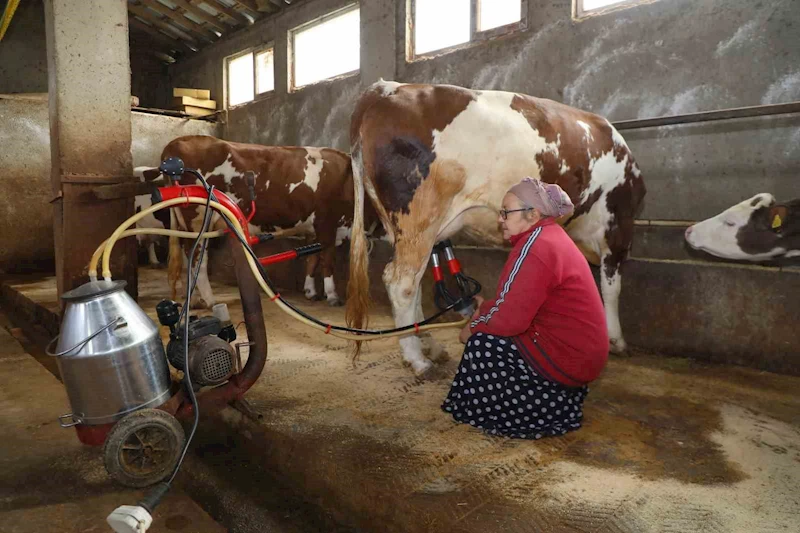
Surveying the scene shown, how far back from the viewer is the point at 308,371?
11.4 feet

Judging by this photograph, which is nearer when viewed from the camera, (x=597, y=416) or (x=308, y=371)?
(x=597, y=416)

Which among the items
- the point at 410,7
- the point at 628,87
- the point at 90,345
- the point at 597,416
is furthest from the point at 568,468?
the point at 410,7

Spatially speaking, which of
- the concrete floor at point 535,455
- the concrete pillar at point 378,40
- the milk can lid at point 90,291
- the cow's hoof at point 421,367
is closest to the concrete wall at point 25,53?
the concrete pillar at point 378,40

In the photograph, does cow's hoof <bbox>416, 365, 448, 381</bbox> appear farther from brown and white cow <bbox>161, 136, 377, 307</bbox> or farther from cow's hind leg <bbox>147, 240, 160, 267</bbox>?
cow's hind leg <bbox>147, 240, 160, 267</bbox>

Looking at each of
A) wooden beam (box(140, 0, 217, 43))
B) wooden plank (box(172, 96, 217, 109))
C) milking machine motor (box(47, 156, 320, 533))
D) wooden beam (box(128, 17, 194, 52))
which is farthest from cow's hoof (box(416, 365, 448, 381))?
wooden beam (box(128, 17, 194, 52))

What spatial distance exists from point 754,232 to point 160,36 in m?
12.1

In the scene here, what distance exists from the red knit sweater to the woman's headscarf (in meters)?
0.06

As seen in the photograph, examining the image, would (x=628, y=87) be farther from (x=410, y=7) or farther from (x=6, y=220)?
(x=6, y=220)

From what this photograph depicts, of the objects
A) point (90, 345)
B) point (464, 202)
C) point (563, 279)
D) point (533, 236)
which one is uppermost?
point (464, 202)

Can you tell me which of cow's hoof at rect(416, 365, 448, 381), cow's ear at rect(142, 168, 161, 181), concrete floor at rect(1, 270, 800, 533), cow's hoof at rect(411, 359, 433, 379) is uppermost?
cow's ear at rect(142, 168, 161, 181)

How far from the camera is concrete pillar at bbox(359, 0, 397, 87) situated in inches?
261

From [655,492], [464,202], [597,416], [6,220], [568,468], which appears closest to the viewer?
[655,492]

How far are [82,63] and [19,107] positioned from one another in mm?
5549

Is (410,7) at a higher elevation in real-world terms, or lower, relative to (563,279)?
higher
